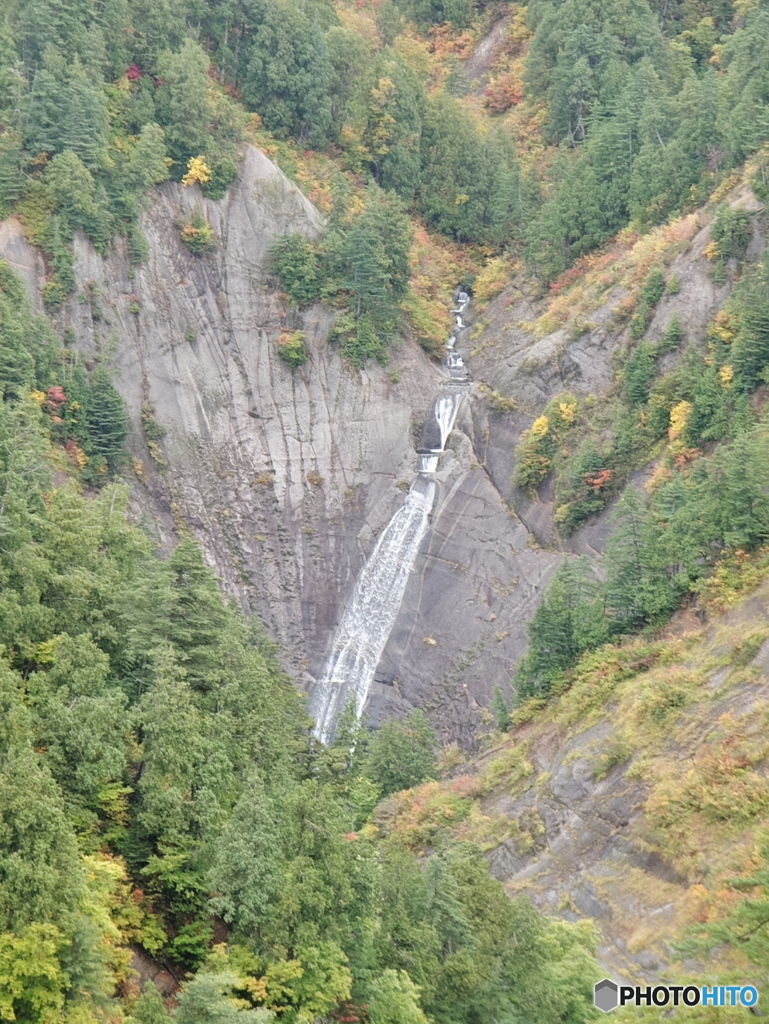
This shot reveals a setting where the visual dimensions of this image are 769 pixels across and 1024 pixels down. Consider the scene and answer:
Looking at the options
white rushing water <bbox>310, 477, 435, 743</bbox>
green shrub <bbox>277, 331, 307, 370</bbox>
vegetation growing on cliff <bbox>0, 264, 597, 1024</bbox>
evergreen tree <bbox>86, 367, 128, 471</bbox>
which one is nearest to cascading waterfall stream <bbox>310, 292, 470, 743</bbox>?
white rushing water <bbox>310, 477, 435, 743</bbox>

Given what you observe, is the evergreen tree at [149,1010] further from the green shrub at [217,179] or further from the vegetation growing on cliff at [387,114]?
the green shrub at [217,179]

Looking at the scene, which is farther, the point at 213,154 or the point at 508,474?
the point at 213,154

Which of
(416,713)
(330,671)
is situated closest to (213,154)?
(330,671)

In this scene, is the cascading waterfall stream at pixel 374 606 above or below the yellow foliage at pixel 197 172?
below

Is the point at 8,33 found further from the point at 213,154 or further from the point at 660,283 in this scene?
the point at 660,283

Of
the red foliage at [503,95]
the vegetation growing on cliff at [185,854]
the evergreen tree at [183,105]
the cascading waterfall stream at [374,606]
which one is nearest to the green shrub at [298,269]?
the evergreen tree at [183,105]

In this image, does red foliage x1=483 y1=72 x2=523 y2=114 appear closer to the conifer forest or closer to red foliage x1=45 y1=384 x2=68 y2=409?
the conifer forest
